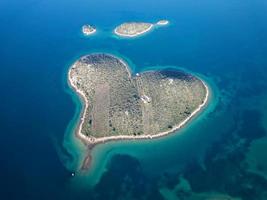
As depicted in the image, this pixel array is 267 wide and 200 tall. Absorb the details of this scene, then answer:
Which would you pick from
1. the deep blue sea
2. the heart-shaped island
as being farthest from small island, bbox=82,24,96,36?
the heart-shaped island

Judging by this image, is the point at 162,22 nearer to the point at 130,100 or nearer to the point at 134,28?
the point at 134,28

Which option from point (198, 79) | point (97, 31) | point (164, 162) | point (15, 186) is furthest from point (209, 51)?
point (15, 186)

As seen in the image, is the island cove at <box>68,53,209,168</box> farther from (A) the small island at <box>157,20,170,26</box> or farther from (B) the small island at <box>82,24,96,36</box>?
(A) the small island at <box>157,20,170,26</box>

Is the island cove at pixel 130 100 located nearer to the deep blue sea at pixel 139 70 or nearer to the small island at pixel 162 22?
the deep blue sea at pixel 139 70

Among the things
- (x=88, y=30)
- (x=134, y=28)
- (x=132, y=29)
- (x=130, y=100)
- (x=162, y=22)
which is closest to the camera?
(x=130, y=100)

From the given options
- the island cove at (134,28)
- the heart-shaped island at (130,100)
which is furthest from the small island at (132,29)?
the heart-shaped island at (130,100)

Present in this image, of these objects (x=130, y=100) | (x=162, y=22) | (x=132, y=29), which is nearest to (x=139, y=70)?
(x=130, y=100)

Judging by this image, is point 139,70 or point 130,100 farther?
point 139,70

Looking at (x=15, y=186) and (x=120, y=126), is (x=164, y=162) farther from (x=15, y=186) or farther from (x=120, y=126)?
(x=15, y=186)
